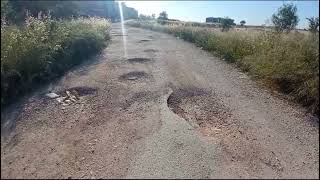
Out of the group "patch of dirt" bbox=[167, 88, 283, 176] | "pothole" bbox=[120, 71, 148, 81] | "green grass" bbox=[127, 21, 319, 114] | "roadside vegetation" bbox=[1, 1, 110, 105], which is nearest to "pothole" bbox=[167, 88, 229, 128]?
"patch of dirt" bbox=[167, 88, 283, 176]

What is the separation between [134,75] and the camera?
8.80 meters

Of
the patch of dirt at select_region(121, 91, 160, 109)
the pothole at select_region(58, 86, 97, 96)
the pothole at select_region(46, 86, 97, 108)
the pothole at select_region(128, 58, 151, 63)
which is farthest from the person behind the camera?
the pothole at select_region(128, 58, 151, 63)

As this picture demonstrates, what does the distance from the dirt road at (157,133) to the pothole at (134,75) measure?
31cm

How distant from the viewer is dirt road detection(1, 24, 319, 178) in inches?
168

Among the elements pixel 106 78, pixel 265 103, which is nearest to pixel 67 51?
pixel 106 78

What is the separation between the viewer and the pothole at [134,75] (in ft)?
28.0

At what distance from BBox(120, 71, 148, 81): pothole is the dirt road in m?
0.31

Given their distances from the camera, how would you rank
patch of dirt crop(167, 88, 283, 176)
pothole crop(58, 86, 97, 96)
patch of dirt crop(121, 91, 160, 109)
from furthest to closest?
pothole crop(58, 86, 97, 96) < patch of dirt crop(121, 91, 160, 109) < patch of dirt crop(167, 88, 283, 176)

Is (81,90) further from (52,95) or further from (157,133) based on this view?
(157,133)

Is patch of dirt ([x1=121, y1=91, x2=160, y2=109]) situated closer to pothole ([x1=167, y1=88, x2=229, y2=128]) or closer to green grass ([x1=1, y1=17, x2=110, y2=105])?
pothole ([x1=167, y1=88, x2=229, y2=128])

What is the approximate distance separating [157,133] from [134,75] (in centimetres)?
374

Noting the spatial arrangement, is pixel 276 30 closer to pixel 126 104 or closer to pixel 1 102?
pixel 126 104

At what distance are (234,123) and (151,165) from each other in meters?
1.97

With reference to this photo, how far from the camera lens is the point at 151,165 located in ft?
14.3
